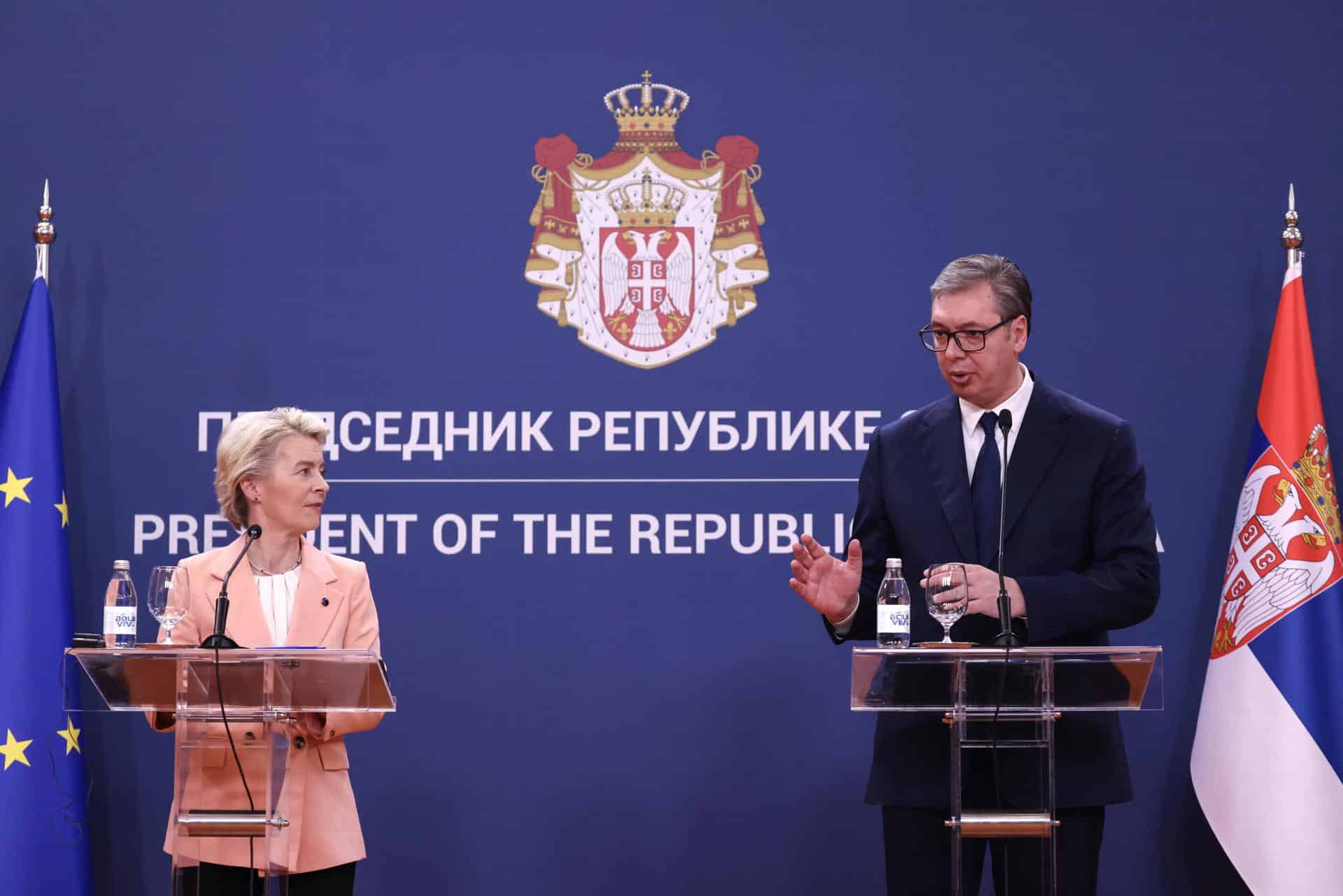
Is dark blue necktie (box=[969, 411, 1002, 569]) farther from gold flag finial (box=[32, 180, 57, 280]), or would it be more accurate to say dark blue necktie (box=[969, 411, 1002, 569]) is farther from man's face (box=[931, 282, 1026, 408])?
gold flag finial (box=[32, 180, 57, 280])

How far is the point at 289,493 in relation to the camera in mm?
3354

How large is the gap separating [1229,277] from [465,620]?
8.37 feet

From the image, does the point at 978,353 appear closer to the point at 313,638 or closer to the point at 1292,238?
the point at 313,638

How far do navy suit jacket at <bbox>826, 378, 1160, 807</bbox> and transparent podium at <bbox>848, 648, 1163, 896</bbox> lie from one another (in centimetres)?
21

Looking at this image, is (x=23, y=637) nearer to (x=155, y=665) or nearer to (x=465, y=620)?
(x=465, y=620)

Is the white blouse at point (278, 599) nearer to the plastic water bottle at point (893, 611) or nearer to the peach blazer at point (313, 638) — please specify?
the peach blazer at point (313, 638)

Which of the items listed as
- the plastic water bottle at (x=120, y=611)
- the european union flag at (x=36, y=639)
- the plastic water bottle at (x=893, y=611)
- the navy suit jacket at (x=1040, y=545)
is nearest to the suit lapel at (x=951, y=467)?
the navy suit jacket at (x=1040, y=545)

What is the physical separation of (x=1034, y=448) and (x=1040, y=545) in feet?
0.67

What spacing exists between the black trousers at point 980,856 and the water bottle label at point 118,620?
158cm

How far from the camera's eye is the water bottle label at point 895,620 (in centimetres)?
265

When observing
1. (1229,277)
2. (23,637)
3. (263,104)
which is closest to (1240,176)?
(1229,277)

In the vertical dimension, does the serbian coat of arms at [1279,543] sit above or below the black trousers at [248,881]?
above

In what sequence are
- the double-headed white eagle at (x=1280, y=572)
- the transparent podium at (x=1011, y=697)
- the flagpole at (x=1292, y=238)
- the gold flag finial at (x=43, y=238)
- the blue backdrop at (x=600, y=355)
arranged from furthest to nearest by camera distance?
the gold flag finial at (x=43, y=238), the blue backdrop at (x=600, y=355), the flagpole at (x=1292, y=238), the double-headed white eagle at (x=1280, y=572), the transparent podium at (x=1011, y=697)

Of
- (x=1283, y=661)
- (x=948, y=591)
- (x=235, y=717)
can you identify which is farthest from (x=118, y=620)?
(x=1283, y=661)
